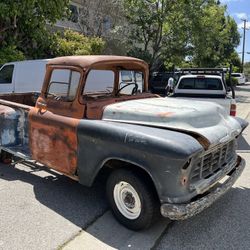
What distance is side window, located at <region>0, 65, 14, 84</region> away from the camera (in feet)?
37.6

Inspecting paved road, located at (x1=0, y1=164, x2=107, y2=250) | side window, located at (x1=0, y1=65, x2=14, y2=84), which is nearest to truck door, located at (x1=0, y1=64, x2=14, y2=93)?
side window, located at (x1=0, y1=65, x2=14, y2=84)

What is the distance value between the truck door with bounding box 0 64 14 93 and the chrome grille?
326 inches

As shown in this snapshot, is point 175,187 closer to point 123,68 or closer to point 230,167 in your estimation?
point 230,167

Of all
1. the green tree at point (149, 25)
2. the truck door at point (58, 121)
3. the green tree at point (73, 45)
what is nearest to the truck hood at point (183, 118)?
the truck door at point (58, 121)

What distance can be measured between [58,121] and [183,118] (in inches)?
63.9

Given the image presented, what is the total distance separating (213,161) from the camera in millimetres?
4379

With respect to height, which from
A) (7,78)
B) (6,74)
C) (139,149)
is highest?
(6,74)

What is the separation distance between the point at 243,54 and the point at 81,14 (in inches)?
1774

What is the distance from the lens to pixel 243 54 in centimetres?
6250

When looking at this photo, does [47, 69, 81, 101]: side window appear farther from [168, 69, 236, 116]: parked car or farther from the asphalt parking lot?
[168, 69, 236, 116]: parked car

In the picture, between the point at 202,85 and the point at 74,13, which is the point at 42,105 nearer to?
the point at 202,85

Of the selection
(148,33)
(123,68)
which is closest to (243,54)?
(148,33)

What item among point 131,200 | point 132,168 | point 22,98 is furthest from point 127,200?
point 22,98

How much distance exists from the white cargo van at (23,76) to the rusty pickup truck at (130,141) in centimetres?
531
